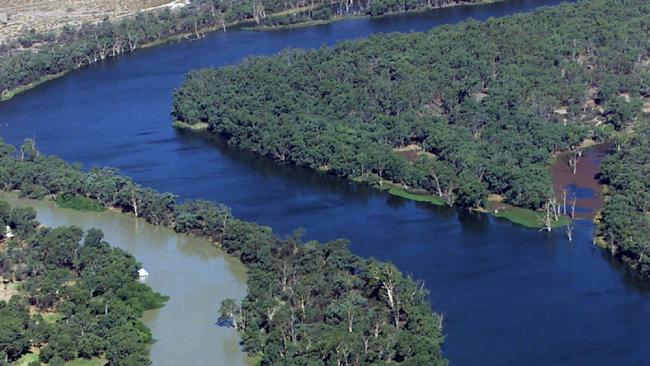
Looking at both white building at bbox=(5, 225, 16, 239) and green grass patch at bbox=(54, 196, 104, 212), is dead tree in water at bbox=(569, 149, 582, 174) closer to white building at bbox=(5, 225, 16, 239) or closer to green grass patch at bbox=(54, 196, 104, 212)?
green grass patch at bbox=(54, 196, 104, 212)

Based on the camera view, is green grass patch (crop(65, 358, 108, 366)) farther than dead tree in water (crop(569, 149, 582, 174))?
No

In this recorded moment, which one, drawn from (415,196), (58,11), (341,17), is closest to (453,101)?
(415,196)

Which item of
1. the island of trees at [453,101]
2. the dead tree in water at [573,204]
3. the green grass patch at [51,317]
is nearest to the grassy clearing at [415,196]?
the island of trees at [453,101]

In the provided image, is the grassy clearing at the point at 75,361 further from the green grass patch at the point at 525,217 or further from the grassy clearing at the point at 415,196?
the green grass patch at the point at 525,217

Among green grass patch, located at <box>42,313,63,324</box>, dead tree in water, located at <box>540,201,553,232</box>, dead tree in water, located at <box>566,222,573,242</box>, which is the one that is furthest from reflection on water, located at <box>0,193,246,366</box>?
dead tree in water, located at <box>566,222,573,242</box>

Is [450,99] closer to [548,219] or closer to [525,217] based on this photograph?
[525,217]

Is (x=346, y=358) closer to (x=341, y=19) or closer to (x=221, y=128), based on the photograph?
(x=221, y=128)
